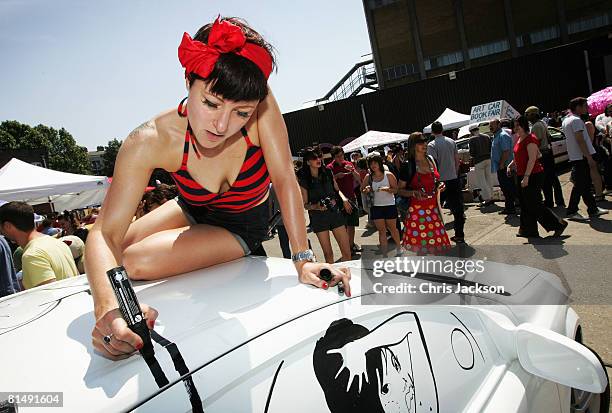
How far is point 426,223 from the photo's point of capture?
198 inches

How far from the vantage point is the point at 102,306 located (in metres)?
1.17

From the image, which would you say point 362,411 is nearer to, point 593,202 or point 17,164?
point 593,202

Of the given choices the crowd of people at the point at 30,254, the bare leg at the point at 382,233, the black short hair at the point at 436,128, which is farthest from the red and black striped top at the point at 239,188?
the black short hair at the point at 436,128

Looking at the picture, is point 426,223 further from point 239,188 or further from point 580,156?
point 239,188

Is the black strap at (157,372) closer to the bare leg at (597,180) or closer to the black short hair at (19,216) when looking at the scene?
the black short hair at (19,216)

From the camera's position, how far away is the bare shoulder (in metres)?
1.56

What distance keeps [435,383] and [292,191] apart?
956mm

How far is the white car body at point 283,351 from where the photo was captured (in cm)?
93

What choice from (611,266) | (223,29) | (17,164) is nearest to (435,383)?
(223,29)

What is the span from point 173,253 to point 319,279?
0.58 m

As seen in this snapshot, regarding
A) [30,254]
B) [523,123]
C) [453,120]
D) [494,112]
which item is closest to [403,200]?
[523,123]

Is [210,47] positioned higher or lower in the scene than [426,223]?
higher

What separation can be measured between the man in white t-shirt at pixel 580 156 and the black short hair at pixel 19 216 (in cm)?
706

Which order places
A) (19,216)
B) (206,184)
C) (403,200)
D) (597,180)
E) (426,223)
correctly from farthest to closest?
(597,180) → (403,200) → (426,223) → (19,216) → (206,184)
